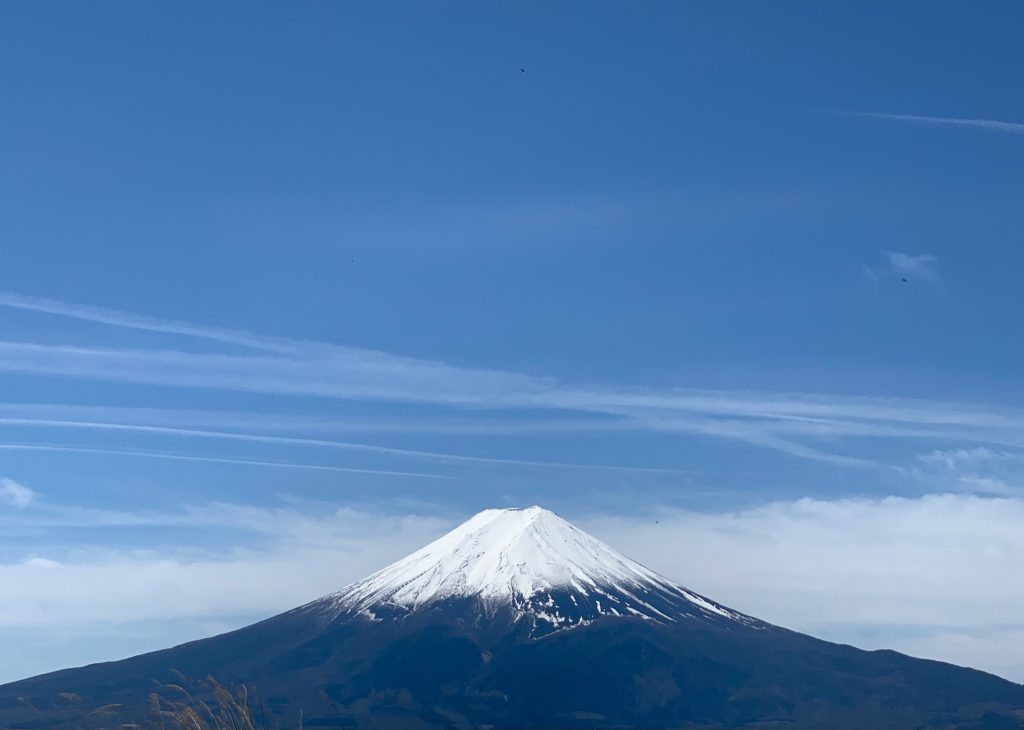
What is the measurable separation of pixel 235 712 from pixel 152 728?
160 inches

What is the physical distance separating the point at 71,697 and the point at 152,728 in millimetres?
1785

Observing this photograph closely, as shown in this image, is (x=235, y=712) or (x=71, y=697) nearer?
(x=235, y=712)

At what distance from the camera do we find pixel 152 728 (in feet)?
62.4

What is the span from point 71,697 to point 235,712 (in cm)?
331

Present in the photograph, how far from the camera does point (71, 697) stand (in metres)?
17.6

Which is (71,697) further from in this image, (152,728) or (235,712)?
(235,712)

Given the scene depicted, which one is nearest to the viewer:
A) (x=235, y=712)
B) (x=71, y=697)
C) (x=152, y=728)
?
(x=235, y=712)

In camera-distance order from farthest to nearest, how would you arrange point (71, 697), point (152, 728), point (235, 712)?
point (152, 728)
point (71, 697)
point (235, 712)

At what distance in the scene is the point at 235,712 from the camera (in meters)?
15.6

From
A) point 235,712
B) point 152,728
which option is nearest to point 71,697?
point 152,728

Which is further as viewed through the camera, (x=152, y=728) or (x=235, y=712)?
(x=152, y=728)
